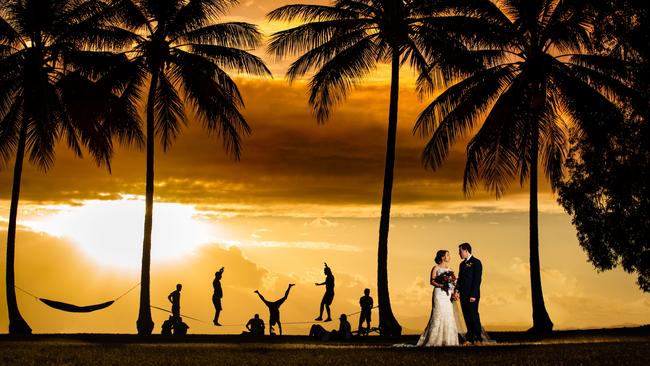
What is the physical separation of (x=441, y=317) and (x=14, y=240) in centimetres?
2181

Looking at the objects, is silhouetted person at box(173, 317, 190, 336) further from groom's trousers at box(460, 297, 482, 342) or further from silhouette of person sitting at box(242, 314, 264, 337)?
groom's trousers at box(460, 297, 482, 342)

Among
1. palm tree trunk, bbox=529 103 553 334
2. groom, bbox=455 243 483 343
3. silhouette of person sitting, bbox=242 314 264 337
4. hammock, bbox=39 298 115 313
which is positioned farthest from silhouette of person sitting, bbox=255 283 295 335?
groom, bbox=455 243 483 343

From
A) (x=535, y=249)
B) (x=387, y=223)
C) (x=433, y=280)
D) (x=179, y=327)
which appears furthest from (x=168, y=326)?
(x=433, y=280)

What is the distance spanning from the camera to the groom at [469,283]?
73.7 ft

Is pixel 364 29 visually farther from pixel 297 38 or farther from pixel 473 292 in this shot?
pixel 473 292

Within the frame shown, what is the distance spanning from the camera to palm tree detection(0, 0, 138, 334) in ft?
119

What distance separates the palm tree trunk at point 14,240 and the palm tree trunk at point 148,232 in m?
5.15

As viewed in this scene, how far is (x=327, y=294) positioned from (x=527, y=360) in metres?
17.8

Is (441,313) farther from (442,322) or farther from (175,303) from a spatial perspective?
(175,303)

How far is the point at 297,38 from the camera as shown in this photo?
35.1 meters

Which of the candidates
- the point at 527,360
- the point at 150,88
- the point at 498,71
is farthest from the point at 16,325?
the point at 527,360

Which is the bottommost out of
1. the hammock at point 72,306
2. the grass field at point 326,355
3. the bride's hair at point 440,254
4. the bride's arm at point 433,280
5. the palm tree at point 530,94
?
the grass field at point 326,355

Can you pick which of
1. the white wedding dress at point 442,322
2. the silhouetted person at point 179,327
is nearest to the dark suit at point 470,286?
the white wedding dress at point 442,322

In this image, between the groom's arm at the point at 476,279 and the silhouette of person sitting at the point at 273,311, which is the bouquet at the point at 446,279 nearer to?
the groom's arm at the point at 476,279
